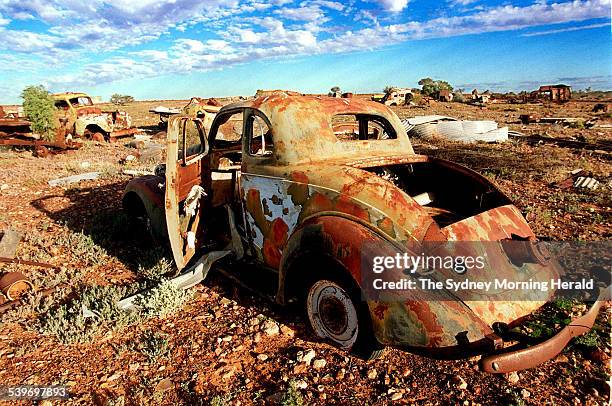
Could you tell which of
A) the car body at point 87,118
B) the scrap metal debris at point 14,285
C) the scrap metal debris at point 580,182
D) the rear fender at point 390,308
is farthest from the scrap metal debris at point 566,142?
the car body at point 87,118

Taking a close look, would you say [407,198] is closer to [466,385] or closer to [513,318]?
[513,318]

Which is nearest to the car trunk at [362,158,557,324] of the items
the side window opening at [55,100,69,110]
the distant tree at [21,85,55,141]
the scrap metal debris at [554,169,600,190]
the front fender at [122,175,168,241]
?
the front fender at [122,175,168,241]

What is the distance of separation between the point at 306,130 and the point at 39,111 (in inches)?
568

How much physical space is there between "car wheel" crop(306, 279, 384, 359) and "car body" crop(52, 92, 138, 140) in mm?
15822

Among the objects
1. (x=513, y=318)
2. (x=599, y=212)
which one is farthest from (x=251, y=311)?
(x=599, y=212)

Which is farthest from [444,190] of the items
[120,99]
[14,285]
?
[120,99]

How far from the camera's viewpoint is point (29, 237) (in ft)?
18.9

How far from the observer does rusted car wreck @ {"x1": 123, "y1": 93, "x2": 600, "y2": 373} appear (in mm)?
2514

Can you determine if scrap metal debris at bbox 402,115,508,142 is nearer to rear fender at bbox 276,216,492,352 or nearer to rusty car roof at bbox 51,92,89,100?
rear fender at bbox 276,216,492,352

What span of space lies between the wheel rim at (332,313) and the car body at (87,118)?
622 inches

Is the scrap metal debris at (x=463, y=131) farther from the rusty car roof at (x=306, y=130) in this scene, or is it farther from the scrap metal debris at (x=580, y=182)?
the rusty car roof at (x=306, y=130)

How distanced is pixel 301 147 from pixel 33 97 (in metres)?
14.9

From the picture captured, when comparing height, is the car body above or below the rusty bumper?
above

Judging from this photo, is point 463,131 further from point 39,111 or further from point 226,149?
point 39,111
